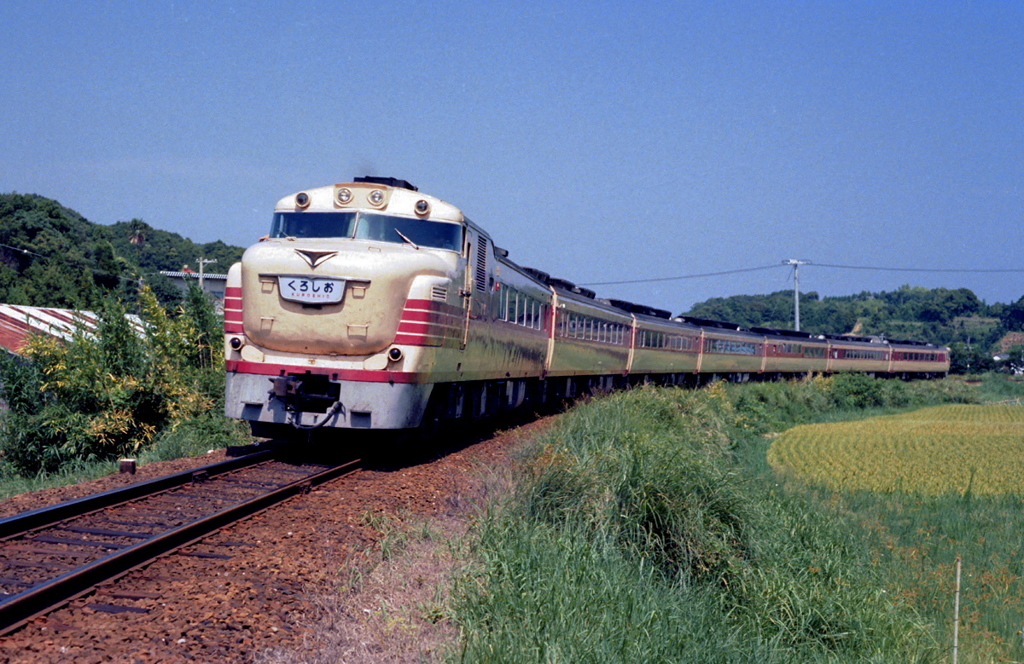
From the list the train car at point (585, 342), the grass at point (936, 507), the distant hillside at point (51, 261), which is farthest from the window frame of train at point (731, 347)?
the distant hillside at point (51, 261)

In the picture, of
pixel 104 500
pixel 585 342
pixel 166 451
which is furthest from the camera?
pixel 585 342

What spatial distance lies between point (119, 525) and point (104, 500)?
780 mm

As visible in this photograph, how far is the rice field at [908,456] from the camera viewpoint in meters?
18.0

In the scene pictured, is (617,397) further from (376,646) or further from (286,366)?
(376,646)

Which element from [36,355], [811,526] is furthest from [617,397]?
[36,355]

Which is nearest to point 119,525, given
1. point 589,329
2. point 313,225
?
point 313,225

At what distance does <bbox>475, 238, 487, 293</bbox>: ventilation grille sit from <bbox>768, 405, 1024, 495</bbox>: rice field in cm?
845

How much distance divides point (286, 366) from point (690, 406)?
11.4 metres

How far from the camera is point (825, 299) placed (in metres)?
125

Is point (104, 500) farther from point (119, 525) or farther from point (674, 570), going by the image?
point (674, 570)

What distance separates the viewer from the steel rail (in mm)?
6836

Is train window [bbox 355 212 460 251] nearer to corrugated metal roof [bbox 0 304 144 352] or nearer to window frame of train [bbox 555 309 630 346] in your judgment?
window frame of train [bbox 555 309 630 346]

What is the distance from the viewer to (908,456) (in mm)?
22156

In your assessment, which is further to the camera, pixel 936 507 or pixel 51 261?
pixel 51 261
